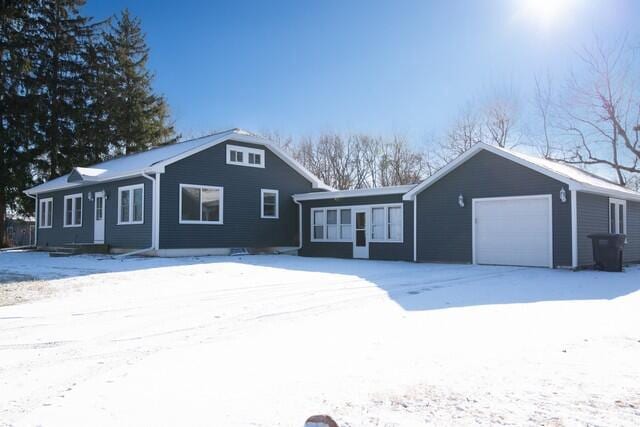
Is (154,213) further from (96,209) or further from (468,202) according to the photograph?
(468,202)

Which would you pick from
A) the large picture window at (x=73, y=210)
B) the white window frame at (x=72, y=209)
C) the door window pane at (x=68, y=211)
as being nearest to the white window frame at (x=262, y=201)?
the white window frame at (x=72, y=209)

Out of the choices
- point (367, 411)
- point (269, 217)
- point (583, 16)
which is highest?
point (583, 16)

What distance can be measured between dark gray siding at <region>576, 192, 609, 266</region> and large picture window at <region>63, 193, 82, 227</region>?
17792 millimetres

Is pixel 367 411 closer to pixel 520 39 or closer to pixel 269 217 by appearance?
pixel 269 217

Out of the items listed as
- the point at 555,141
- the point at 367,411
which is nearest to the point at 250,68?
the point at 555,141

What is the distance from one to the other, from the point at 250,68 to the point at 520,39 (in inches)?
447

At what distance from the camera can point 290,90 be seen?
1023 inches

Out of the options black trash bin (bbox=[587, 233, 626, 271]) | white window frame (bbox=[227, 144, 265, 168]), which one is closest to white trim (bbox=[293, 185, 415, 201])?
white window frame (bbox=[227, 144, 265, 168])

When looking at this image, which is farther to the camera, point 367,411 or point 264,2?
point 264,2

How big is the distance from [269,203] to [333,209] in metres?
2.59

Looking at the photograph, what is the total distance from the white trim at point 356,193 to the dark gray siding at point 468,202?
0.90m

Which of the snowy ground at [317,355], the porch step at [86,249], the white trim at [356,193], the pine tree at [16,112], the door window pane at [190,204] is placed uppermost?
the pine tree at [16,112]

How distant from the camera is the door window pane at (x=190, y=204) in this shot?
17625mm

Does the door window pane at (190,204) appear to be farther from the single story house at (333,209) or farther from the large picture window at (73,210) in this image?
the large picture window at (73,210)
